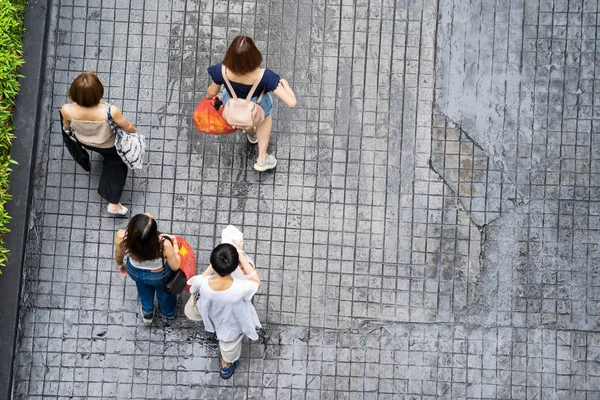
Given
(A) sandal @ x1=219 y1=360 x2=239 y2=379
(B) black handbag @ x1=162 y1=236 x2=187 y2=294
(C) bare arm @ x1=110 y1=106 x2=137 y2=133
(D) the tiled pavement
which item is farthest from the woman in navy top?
(A) sandal @ x1=219 y1=360 x2=239 y2=379

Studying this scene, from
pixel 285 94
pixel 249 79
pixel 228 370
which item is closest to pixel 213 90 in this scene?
pixel 249 79

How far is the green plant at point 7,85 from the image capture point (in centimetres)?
726

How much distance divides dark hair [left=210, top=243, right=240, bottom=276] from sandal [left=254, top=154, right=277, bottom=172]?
164cm

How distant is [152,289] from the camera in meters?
6.72

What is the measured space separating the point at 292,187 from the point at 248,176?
1.46 ft

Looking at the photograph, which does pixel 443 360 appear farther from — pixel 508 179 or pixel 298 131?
pixel 298 131

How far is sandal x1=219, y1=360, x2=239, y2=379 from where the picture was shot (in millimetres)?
7102

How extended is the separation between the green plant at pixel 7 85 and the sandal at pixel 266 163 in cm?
233

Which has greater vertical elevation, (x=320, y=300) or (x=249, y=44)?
(x=249, y=44)

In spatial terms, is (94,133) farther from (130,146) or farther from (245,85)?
(245,85)

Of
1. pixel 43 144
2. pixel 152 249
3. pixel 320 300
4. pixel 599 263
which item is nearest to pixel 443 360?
pixel 320 300

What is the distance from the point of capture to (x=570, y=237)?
741 cm

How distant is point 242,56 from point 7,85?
272 centimetres

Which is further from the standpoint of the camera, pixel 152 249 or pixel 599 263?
pixel 599 263
